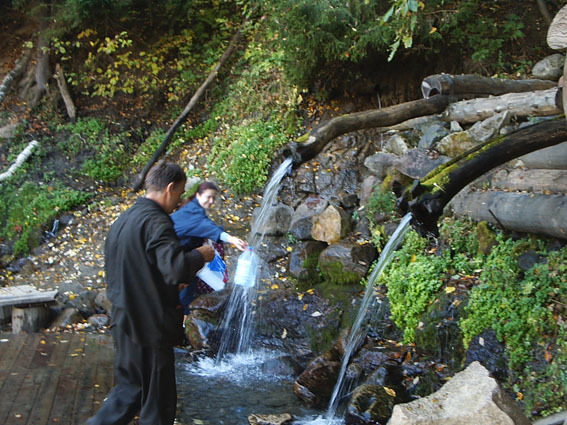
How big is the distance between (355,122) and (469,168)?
1605mm

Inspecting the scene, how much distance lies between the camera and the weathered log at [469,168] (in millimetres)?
5363

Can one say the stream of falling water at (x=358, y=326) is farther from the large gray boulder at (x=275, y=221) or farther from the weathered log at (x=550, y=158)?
the large gray boulder at (x=275, y=221)

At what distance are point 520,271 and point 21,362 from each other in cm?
593

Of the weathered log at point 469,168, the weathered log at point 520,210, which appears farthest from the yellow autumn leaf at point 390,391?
the weathered log at point 520,210

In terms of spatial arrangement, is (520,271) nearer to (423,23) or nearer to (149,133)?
(423,23)

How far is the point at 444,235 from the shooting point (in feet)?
25.7

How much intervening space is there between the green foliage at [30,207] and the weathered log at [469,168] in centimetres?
901

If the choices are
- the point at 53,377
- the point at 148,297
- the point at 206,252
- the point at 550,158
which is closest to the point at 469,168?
the point at 550,158

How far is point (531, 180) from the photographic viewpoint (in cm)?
684

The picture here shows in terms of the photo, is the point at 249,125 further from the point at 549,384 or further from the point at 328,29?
the point at 549,384

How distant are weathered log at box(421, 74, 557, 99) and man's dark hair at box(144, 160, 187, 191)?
5026mm

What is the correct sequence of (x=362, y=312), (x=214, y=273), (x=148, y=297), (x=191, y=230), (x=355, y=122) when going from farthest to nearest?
1. (x=362, y=312)
2. (x=355, y=122)
3. (x=214, y=273)
4. (x=191, y=230)
5. (x=148, y=297)

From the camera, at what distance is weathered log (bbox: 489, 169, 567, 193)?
21.1ft

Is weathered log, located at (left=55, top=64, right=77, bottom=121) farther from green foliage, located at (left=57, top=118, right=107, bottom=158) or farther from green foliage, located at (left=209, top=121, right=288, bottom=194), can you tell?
green foliage, located at (left=209, top=121, right=288, bottom=194)
